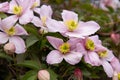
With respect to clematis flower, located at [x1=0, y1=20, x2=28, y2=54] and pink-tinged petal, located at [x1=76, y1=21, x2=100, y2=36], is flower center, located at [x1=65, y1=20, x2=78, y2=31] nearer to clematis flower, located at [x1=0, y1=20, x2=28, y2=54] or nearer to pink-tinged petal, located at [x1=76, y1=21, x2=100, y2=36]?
pink-tinged petal, located at [x1=76, y1=21, x2=100, y2=36]

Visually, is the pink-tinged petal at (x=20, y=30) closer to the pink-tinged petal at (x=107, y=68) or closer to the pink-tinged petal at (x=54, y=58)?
the pink-tinged petal at (x=54, y=58)

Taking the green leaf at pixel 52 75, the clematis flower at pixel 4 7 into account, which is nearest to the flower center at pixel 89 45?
the green leaf at pixel 52 75

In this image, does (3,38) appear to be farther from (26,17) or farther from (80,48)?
(80,48)

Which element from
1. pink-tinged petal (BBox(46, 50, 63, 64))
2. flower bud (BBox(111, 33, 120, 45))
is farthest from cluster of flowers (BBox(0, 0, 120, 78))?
flower bud (BBox(111, 33, 120, 45))

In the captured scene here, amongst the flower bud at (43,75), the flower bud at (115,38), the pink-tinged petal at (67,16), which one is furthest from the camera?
the flower bud at (115,38)

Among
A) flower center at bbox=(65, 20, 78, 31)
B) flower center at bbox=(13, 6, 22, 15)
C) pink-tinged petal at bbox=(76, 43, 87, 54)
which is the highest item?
flower center at bbox=(13, 6, 22, 15)

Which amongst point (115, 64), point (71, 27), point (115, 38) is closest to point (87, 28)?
point (71, 27)

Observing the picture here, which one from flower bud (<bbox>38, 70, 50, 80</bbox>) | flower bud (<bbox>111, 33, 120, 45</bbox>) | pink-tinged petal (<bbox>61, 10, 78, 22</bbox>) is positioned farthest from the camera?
flower bud (<bbox>111, 33, 120, 45</bbox>)
